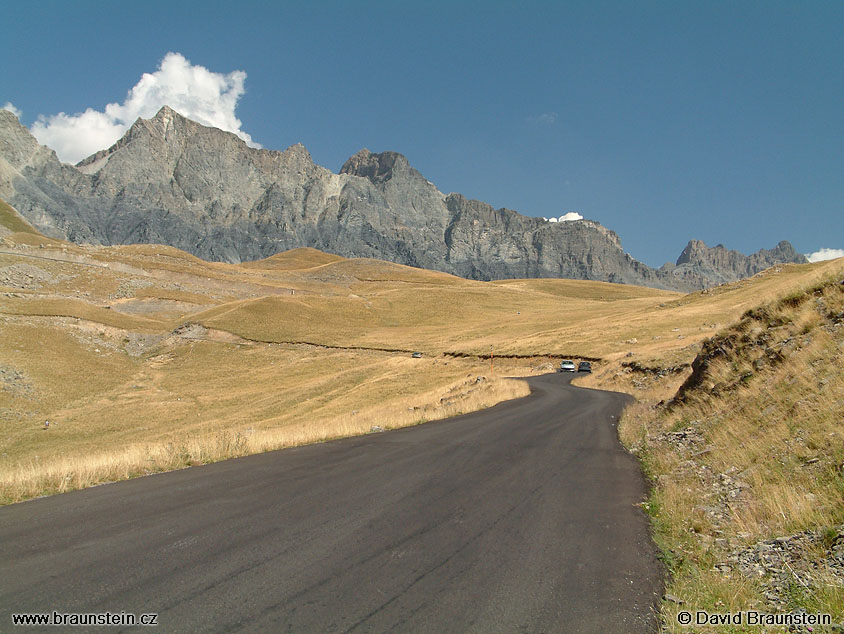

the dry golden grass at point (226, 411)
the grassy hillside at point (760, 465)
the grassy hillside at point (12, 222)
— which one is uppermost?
the grassy hillside at point (12, 222)

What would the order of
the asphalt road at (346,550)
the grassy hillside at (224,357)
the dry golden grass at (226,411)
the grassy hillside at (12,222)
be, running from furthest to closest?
the grassy hillside at (12,222), the grassy hillside at (224,357), the dry golden grass at (226,411), the asphalt road at (346,550)

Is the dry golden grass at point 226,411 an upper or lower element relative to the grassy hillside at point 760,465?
lower

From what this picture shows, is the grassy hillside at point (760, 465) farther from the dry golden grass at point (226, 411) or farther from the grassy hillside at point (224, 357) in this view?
the dry golden grass at point (226, 411)

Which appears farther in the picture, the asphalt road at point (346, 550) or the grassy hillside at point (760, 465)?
the grassy hillside at point (760, 465)

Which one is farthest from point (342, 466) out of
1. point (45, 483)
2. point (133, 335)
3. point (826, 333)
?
point (133, 335)

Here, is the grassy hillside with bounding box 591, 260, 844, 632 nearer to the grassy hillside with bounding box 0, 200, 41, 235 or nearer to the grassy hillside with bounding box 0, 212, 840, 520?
the grassy hillside with bounding box 0, 212, 840, 520

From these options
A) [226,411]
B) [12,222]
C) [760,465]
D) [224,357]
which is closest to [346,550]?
[760,465]

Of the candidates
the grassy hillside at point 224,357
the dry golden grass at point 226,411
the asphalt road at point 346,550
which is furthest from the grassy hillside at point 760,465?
the dry golden grass at point 226,411

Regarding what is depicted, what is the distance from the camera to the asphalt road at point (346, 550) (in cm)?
427

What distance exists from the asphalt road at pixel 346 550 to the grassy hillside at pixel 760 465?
→ 0.66m

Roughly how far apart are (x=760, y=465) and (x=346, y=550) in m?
7.20

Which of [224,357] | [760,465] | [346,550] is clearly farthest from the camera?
[224,357]

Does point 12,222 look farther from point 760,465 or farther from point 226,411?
point 760,465

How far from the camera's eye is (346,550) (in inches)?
220
